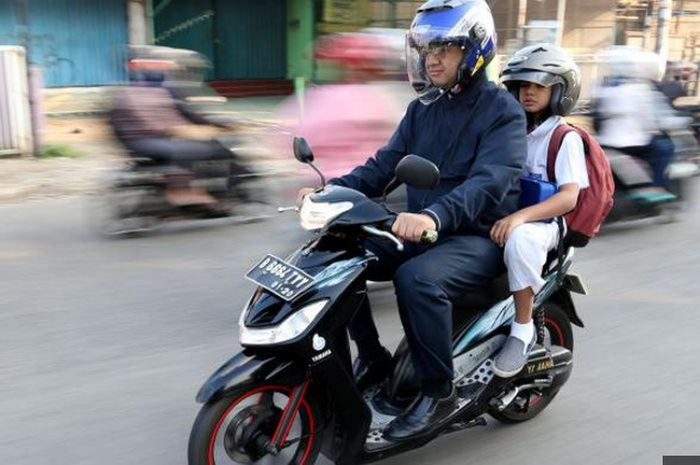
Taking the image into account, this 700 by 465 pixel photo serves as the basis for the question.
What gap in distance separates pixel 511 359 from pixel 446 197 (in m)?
0.79

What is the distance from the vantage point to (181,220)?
6.78 m

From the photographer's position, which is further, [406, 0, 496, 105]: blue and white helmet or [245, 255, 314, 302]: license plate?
[406, 0, 496, 105]: blue and white helmet

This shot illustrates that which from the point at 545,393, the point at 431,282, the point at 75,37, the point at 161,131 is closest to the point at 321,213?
the point at 431,282

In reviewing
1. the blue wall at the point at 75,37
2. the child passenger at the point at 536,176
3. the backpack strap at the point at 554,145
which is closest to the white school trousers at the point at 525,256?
the child passenger at the point at 536,176

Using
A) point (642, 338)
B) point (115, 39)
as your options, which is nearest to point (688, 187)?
point (642, 338)

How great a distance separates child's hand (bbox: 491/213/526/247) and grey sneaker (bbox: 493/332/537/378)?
1.42 ft

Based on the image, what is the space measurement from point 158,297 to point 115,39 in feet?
32.7

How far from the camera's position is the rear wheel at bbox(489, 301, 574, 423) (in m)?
3.48

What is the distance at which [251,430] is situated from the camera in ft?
8.89

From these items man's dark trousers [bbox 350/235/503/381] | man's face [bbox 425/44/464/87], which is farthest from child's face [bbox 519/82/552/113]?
man's dark trousers [bbox 350/235/503/381]

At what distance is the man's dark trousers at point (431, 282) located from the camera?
2770 millimetres

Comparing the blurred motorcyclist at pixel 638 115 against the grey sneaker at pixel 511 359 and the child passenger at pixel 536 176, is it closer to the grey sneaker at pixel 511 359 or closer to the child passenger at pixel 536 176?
the child passenger at pixel 536 176

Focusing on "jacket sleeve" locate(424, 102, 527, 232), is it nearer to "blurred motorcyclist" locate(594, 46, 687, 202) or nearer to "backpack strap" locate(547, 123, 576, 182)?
"backpack strap" locate(547, 123, 576, 182)

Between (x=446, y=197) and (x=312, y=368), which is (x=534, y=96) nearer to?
(x=446, y=197)
